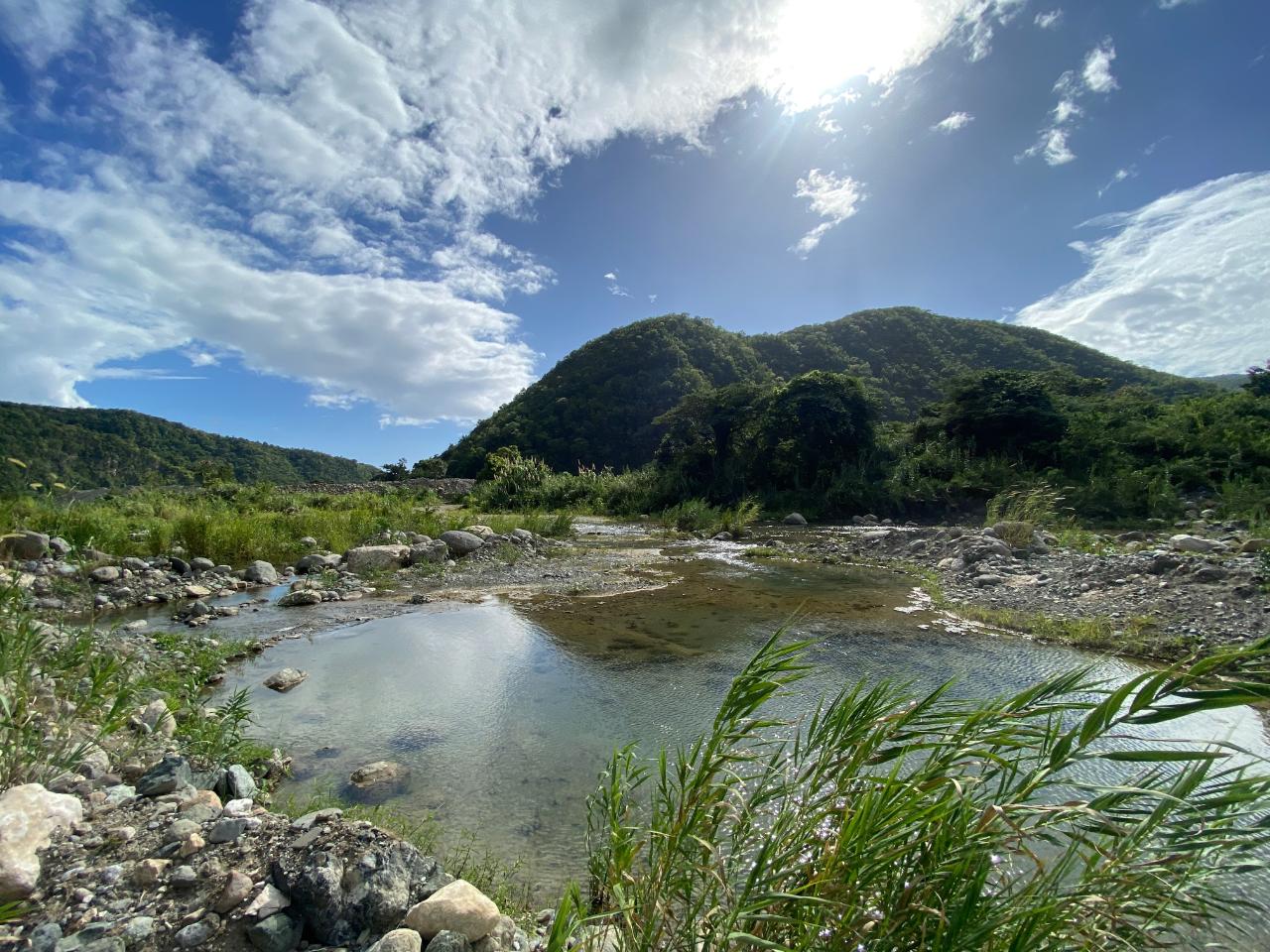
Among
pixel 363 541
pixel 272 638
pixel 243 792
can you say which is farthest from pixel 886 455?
pixel 243 792

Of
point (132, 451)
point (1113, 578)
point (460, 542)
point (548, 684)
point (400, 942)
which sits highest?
point (132, 451)

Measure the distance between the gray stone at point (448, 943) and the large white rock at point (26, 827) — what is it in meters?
1.59

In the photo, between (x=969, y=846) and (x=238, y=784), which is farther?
(x=238, y=784)

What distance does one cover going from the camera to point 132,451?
34.8 meters

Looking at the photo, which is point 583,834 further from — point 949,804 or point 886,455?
point 886,455

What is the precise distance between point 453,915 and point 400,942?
216 millimetres

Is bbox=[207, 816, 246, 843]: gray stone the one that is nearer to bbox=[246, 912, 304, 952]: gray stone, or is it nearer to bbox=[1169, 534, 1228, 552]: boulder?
bbox=[246, 912, 304, 952]: gray stone

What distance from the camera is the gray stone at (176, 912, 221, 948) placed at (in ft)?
6.73

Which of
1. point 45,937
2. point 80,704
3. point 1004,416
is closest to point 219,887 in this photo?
point 45,937

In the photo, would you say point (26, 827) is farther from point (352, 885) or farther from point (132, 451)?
point (132, 451)

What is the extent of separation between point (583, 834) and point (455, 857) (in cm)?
74

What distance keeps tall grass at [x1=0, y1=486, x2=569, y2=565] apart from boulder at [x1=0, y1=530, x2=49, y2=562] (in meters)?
0.52

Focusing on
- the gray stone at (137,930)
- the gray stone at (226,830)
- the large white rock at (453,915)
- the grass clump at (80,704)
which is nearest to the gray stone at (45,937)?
the gray stone at (137,930)

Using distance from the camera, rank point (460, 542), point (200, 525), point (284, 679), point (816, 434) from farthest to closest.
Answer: point (816, 434)
point (460, 542)
point (200, 525)
point (284, 679)
